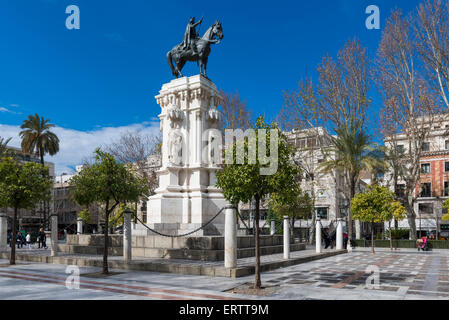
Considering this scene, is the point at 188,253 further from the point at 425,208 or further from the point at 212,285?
the point at 425,208

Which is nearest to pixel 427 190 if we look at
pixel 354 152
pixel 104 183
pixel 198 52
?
pixel 354 152

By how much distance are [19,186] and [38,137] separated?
29.9 metres

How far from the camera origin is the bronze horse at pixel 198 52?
19.0 meters

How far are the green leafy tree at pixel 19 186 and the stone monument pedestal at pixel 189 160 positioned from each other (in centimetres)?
494

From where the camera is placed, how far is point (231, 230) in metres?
11.4

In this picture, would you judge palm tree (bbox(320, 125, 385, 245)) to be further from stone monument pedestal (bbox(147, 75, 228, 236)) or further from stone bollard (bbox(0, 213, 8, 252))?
stone bollard (bbox(0, 213, 8, 252))

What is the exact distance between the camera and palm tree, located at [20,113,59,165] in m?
41.4

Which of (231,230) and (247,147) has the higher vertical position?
(247,147)

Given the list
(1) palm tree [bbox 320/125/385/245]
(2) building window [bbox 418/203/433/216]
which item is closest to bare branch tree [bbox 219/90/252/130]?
(1) palm tree [bbox 320/125/385/245]

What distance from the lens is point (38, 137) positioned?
41750 millimetres

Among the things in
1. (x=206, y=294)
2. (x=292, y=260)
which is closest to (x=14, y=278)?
(x=206, y=294)
